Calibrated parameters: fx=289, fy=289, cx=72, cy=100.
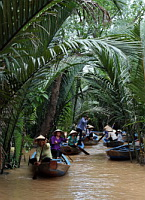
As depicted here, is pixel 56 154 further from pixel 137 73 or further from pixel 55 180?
pixel 137 73

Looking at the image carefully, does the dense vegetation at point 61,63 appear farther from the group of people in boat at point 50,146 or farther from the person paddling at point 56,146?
the person paddling at point 56,146

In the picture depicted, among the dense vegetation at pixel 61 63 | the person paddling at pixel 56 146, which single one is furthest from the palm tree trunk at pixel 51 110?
the person paddling at pixel 56 146

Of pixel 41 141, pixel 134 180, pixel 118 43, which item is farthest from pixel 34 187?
pixel 118 43

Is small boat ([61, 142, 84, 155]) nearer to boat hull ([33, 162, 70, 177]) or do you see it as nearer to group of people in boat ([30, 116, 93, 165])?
group of people in boat ([30, 116, 93, 165])

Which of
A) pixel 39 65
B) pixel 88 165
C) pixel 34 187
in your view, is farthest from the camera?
pixel 88 165

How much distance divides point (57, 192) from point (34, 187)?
602mm

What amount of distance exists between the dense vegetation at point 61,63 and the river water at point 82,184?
37.1 inches

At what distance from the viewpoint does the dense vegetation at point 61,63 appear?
2859 millimetres

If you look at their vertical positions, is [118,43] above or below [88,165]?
above

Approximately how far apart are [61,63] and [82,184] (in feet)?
9.72

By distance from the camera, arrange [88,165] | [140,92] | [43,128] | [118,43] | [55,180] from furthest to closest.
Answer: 1. [43,128]
2. [88,165]
3. [55,180]
4. [140,92]
5. [118,43]

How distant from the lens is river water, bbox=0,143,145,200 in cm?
565

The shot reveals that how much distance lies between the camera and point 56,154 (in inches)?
323

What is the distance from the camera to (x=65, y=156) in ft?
28.3
